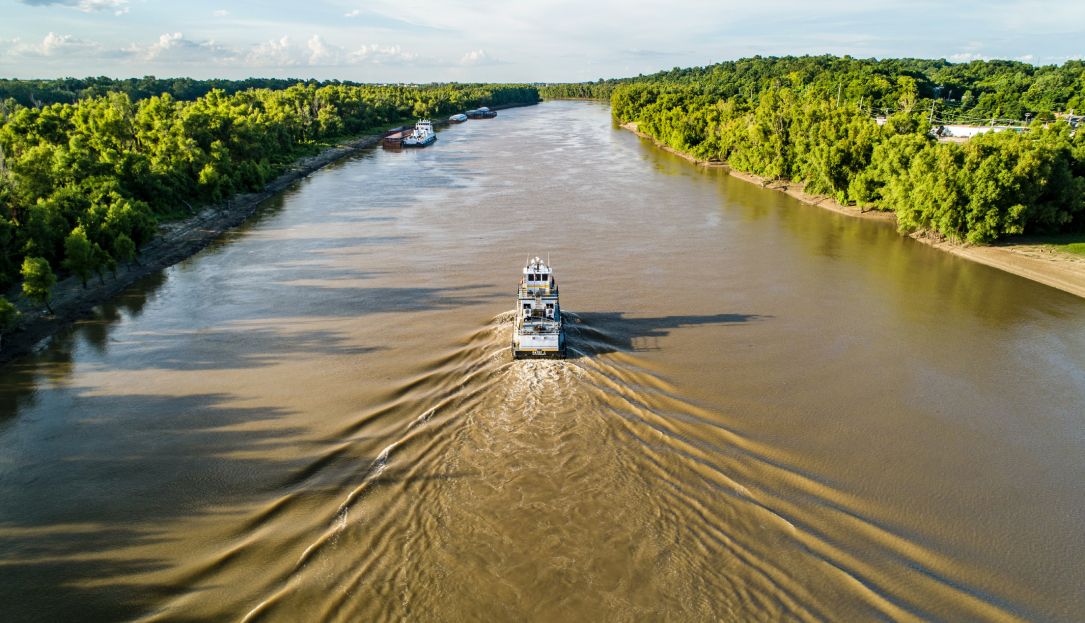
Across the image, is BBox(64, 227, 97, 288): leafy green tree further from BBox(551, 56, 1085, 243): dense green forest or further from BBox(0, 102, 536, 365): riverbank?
BBox(551, 56, 1085, 243): dense green forest

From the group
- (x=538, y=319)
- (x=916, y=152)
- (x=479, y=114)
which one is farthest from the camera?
(x=479, y=114)

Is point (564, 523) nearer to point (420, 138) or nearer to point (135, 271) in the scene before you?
point (135, 271)

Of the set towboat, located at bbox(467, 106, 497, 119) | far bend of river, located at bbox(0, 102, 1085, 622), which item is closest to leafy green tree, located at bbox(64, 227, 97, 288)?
far bend of river, located at bbox(0, 102, 1085, 622)

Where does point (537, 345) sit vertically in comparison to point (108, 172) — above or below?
below

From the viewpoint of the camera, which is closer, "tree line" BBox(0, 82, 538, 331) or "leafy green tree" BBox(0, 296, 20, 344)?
"leafy green tree" BBox(0, 296, 20, 344)

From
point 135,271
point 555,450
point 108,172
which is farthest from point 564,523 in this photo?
point 108,172

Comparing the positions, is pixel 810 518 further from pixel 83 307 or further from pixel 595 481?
pixel 83 307

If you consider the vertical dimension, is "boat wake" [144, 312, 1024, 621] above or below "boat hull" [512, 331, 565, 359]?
below
